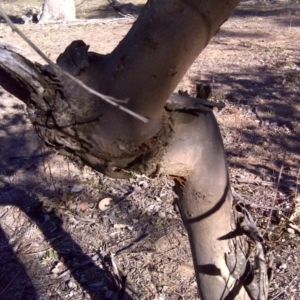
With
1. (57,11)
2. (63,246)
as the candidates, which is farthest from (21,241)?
(57,11)

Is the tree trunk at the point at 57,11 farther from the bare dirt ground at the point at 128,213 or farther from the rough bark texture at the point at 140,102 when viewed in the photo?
the rough bark texture at the point at 140,102

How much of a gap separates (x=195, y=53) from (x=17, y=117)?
4.35 m

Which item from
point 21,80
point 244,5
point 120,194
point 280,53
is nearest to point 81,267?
point 120,194

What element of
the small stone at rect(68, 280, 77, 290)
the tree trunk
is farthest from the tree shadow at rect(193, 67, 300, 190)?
the tree trunk

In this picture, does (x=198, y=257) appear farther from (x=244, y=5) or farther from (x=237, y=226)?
(x=244, y=5)

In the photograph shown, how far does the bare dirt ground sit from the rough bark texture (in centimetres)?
114

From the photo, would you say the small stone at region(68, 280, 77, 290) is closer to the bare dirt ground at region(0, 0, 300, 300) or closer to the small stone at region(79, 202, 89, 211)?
the bare dirt ground at region(0, 0, 300, 300)

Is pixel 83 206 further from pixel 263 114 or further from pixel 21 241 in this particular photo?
pixel 263 114

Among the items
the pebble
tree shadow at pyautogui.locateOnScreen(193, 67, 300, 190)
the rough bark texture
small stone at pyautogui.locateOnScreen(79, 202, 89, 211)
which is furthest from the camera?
tree shadow at pyautogui.locateOnScreen(193, 67, 300, 190)

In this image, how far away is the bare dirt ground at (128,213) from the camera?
3.24m

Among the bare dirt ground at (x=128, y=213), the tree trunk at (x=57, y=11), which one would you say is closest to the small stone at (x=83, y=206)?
the bare dirt ground at (x=128, y=213)

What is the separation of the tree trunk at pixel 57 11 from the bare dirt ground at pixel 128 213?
5.06 m

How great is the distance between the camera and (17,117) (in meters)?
5.48

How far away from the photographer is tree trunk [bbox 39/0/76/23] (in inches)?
418
